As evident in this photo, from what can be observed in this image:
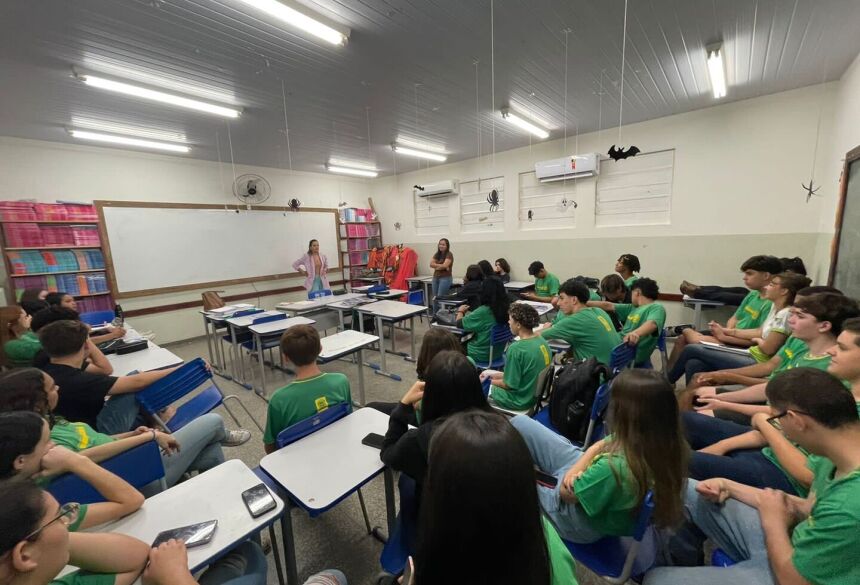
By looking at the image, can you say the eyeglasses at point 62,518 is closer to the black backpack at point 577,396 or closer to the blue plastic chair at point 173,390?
the blue plastic chair at point 173,390

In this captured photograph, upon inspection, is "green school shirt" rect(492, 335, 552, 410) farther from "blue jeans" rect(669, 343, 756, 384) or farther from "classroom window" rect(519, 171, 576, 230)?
"classroom window" rect(519, 171, 576, 230)

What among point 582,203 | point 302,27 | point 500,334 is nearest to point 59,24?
point 302,27

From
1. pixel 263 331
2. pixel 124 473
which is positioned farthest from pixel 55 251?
pixel 124 473

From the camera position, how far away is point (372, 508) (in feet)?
6.56

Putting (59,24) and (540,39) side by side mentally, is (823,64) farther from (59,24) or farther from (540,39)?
(59,24)

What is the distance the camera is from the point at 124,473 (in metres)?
1.29

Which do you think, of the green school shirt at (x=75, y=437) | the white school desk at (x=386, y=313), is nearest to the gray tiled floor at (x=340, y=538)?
the green school shirt at (x=75, y=437)

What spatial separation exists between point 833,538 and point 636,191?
521 centimetres

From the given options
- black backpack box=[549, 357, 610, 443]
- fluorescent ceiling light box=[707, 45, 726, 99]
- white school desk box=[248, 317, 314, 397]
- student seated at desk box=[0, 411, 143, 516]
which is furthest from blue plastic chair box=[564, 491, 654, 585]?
fluorescent ceiling light box=[707, 45, 726, 99]

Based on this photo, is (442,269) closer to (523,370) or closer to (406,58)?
(406,58)

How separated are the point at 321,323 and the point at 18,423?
3.53m

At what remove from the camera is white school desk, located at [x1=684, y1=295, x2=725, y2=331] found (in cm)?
421

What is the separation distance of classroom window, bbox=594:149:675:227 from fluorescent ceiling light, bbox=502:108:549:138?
1.13m

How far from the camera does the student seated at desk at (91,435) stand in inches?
51.2
